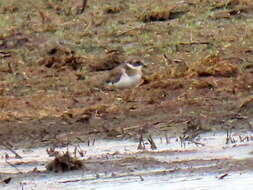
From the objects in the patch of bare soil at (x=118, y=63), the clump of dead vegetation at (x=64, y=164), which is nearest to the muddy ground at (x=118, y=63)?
the patch of bare soil at (x=118, y=63)

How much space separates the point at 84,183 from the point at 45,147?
2517mm

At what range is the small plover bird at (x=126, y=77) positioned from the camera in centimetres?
1309

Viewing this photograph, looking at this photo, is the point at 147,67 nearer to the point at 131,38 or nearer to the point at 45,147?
the point at 131,38

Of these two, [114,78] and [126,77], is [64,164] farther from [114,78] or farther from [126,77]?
[114,78]

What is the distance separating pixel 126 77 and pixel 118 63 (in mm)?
1410

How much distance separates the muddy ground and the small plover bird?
4.5 inches

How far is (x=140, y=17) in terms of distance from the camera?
16797mm

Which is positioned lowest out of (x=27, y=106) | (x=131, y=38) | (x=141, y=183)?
(x=141, y=183)

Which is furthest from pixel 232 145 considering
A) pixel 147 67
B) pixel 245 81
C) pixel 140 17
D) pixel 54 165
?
pixel 140 17

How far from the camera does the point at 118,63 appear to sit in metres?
14.5

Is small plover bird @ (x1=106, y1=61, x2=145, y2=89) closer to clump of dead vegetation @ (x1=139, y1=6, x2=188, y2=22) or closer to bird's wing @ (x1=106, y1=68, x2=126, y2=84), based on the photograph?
Answer: bird's wing @ (x1=106, y1=68, x2=126, y2=84)

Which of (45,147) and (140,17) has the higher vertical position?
(140,17)

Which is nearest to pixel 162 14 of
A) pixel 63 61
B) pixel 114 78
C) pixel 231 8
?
pixel 231 8

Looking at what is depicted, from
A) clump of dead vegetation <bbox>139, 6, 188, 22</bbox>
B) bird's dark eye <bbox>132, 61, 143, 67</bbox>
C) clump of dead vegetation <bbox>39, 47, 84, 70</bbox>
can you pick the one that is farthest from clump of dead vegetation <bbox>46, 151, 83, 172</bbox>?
clump of dead vegetation <bbox>139, 6, 188, 22</bbox>
